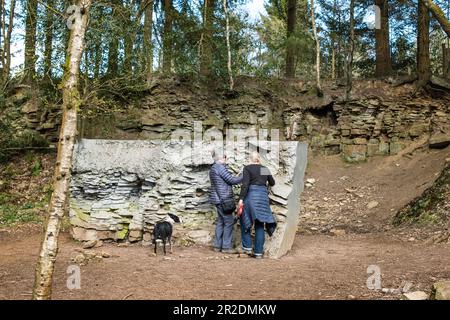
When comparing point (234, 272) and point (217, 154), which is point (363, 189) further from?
point (234, 272)

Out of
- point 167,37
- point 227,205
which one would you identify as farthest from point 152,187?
point 167,37

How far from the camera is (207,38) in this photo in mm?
16438

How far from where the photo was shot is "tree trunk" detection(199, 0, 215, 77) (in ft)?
53.6

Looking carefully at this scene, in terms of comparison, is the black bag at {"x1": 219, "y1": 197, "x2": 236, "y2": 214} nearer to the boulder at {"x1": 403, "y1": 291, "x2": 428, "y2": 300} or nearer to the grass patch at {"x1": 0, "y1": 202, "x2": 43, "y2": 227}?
the boulder at {"x1": 403, "y1": 291, "x2": 428, "y2": 300}

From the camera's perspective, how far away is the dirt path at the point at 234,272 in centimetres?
541

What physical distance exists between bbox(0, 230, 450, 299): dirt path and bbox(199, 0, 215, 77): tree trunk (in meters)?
10.0

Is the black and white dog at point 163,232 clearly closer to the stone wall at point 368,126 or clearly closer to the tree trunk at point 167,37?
the tree trunk at point 167,37

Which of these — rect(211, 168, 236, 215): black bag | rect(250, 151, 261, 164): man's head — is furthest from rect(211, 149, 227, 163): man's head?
rect(211, 168, 236, 215): black bag

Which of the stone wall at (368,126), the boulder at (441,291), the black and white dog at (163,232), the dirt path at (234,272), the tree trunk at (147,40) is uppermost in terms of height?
the tree trunk at (147,40)

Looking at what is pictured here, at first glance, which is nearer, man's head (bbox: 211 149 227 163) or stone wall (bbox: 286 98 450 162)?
man's head (bbox: 211 149 227 163)

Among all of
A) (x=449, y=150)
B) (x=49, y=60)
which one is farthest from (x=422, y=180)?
(x=49, y=60)

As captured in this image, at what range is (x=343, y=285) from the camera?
561 centimetres

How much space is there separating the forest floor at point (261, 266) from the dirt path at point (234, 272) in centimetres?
1

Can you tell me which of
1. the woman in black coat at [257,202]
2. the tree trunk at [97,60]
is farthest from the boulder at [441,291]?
the tree trunk at [97,60]
